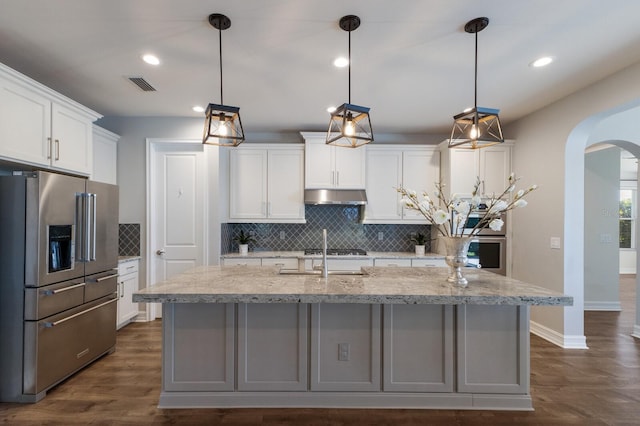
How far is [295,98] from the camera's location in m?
3.55

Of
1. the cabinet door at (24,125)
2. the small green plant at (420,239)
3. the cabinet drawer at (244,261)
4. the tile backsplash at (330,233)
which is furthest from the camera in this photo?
the tile backsplash at (330,233)

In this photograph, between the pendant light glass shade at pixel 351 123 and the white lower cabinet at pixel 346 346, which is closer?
the pendant light glass shade at pixel 351 123

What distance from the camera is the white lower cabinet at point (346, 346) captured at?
91.3 inches

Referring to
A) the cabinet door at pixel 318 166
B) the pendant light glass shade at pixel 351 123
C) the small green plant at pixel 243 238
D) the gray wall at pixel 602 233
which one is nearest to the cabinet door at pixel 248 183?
the small green plant at pixel 243 238

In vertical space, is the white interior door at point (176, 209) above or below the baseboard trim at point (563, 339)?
above

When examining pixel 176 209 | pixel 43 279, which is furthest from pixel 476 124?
pixel 176 209

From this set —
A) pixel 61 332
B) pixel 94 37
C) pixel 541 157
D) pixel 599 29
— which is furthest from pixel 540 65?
pixel 61 332

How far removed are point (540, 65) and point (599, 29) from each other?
1.78 feet

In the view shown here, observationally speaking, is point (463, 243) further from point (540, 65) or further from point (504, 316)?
point (540, 65)

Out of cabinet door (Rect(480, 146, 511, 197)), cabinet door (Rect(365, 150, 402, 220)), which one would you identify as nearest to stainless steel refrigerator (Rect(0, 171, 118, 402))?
cabinet door (Rect(365, 150, 402, 220))

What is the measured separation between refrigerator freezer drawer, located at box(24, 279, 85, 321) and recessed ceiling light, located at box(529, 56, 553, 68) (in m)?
4.41

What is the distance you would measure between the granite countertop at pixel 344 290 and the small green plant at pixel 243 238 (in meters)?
1.97

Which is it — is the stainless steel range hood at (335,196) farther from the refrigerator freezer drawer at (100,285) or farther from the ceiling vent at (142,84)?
the refrigerator freezer drawer at (100,285)

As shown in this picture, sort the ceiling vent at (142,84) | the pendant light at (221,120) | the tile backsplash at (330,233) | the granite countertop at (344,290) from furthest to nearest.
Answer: the tile backsplash at (330,233)
the ceiling vent at (142,84)
the pendant light at (221,120)
the granite countertop at (344,290)
